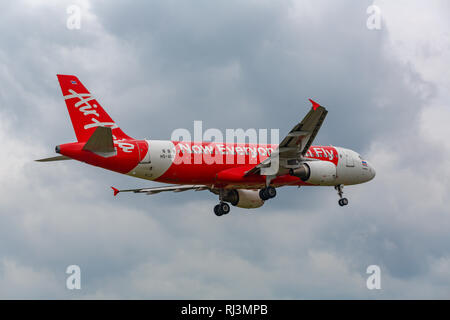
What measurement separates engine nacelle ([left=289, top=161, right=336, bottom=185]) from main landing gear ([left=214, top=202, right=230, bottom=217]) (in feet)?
25.2

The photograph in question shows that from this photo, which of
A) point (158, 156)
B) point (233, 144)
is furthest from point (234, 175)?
point (158, 156)

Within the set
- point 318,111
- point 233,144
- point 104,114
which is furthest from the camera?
point 233,144

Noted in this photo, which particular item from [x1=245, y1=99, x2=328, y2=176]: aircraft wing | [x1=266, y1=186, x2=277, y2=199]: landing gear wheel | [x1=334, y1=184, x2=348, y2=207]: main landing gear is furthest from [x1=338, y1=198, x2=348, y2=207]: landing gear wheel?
[x1=245, y1=99, x2=328, y2=176]: aircraft wing

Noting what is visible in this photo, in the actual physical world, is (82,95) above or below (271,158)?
above

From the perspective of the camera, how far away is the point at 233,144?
54.2 metres

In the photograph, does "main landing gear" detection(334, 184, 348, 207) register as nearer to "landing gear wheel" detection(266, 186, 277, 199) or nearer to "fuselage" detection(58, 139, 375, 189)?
"fuselage" detection(58, 139, 375, 189)

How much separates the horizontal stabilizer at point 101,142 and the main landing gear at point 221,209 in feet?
44.2

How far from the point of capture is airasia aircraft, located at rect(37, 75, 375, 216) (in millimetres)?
47531

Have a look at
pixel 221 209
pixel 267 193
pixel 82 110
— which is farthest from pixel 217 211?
pixel 82 110

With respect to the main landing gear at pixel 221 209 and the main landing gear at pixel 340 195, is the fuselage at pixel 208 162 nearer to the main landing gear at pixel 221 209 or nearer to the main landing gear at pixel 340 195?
the main landing gear at pixel 340 195

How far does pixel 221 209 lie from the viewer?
5828 centimetres

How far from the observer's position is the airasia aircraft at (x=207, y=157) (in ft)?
156
